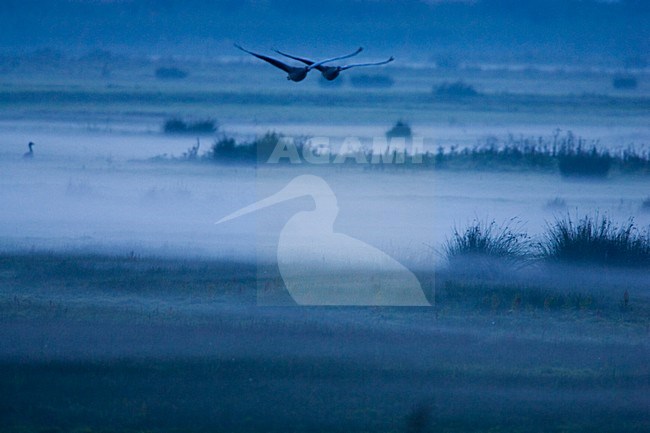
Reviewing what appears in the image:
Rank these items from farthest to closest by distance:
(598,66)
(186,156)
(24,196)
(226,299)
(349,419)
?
(598,66)
(186,156)
(24,196)
(226,299)
(349,419)

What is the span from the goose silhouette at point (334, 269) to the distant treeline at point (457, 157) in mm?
6379

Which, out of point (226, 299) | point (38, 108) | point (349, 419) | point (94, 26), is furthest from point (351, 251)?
point (94, 26)

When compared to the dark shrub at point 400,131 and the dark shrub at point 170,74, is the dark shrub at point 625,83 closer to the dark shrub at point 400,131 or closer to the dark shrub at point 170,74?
the dark shrub at point 170,74

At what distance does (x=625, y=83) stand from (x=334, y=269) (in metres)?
37.6

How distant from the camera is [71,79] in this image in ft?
156

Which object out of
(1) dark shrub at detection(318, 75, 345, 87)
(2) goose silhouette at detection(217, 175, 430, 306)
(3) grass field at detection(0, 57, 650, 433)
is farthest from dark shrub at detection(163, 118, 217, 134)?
(1) dark shrub at detection(318, 75, 345, 87)

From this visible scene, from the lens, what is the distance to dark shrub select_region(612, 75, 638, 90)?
4669 centimetres

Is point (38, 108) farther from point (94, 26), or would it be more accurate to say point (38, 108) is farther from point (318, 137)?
point (94, 26)

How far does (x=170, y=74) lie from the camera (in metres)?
49.6

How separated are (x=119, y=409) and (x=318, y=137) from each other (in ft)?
65.3

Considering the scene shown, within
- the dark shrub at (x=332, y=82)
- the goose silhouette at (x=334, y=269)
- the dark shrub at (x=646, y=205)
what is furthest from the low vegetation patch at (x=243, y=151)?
the dark shrub at (x=332, y=82)

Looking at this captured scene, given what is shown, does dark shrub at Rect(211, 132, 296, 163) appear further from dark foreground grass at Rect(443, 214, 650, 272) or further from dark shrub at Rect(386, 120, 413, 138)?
dark foreground grass at Rect(443, 214, 650, 272)

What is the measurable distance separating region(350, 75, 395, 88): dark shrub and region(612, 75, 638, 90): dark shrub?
9542 millimetres

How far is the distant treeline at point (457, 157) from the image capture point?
22.2 meters
